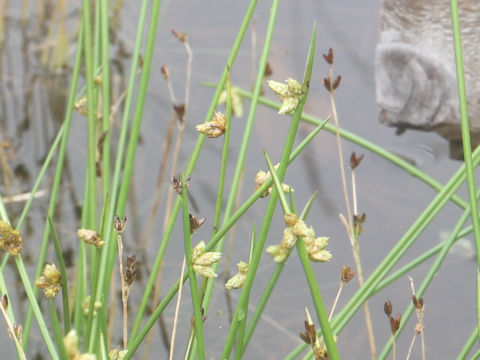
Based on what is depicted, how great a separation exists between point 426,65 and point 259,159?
533mm

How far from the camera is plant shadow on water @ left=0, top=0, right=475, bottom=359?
65.8 inches

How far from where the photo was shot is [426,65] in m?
2.04

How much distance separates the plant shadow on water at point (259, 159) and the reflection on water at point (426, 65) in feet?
0.28

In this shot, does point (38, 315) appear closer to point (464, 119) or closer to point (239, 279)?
point (239, 279)

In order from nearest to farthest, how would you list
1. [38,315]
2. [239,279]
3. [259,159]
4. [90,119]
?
[239,279], [38,315], [90,119], [259,159]

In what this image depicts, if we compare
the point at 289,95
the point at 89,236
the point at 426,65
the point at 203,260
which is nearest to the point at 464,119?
the point at 289,95

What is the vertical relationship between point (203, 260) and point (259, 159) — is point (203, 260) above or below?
above

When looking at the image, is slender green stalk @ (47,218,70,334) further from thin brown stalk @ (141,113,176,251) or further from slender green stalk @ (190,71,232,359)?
thin brown stalk @ (141,113,176,251)

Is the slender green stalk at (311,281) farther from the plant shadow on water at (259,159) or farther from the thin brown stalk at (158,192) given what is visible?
the thin brown stalk at (158,192)

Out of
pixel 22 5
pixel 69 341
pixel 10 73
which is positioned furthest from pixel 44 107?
pixel 69 341

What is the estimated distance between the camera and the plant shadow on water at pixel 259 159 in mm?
1671

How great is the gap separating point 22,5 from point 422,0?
1.56 metres

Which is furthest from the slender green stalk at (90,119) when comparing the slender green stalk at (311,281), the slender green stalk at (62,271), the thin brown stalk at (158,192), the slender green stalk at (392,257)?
the thin brown stalk at (158,192)

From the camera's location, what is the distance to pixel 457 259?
1.79m
